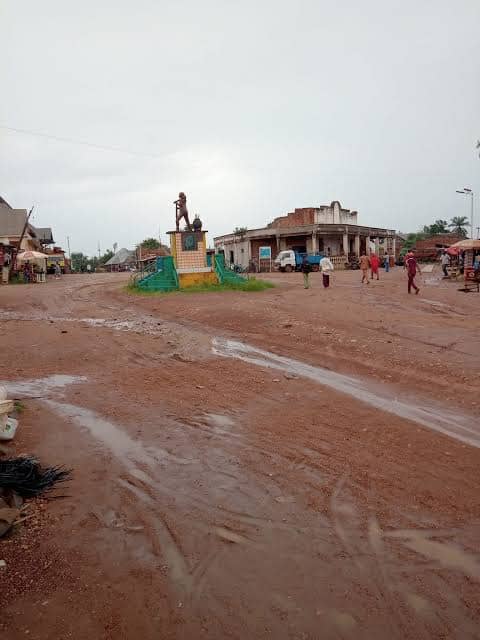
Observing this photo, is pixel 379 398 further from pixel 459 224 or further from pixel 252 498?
pixel 459 224

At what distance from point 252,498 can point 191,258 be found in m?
18.7

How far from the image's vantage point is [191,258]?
21.9 meters

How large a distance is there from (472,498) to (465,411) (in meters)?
2.16

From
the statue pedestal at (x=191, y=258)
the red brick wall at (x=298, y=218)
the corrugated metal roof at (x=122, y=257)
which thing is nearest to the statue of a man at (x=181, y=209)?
the statue pedestal at (x=191, y=258)

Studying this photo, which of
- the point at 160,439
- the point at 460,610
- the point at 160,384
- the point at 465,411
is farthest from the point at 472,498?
the point at 160,384

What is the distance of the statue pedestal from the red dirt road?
1292 cm

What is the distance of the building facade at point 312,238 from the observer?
39.4 m

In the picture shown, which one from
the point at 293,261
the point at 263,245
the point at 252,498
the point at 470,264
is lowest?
the point at 252,498

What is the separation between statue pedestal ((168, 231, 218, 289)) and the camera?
70.6ft

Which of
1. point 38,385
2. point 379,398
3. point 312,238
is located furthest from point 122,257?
point 379,398

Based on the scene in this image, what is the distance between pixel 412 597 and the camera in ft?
9.10

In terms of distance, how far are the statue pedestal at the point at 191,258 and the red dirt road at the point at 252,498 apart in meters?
12.9

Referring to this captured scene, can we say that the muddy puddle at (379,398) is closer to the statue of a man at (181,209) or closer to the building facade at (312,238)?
the statue of a man at (181,209)

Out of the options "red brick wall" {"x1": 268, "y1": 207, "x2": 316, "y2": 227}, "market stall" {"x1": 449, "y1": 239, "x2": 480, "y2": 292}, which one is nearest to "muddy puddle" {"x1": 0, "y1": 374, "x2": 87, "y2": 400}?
"market stall" {"x1": 449, "y1": 239, "x2": 480, "y2": 292}
